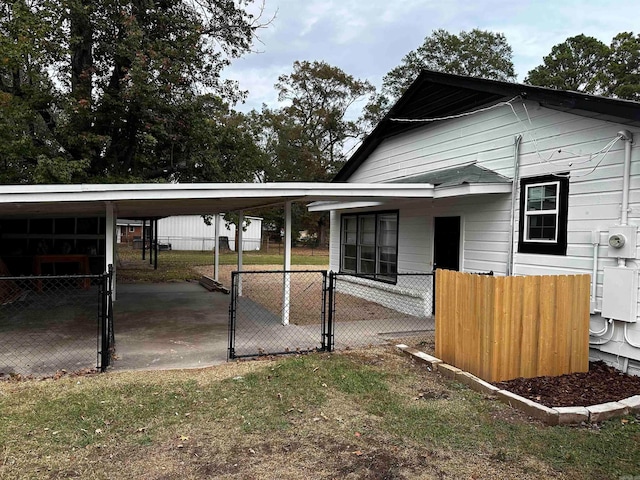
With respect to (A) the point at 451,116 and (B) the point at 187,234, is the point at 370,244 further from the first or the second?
(B) the point at 187,234

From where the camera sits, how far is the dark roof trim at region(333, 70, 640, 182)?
523cm

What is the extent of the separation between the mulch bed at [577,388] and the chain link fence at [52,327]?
4.71m

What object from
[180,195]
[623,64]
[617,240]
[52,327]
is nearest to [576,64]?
[623,64]

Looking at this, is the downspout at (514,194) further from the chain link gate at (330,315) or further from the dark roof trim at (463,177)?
the chain link gate at (330,315)

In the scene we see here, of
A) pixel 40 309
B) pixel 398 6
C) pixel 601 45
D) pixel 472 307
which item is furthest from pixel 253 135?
pixel 601 45

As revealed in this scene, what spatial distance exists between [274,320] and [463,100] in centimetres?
556

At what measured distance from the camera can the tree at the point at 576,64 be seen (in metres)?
29.2

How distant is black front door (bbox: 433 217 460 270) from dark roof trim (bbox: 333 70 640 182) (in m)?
2.18

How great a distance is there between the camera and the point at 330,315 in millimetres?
5918

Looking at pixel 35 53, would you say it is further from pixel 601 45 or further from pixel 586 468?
pixel 601 45

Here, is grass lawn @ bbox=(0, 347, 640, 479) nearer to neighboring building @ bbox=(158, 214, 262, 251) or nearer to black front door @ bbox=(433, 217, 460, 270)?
black front door @ bbox=(433, 217, 460, 270)

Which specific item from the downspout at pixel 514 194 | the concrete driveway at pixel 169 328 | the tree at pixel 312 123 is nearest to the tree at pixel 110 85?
the concrete driveway at pixel 169 328

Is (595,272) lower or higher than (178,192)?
lower

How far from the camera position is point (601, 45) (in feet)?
95.8
